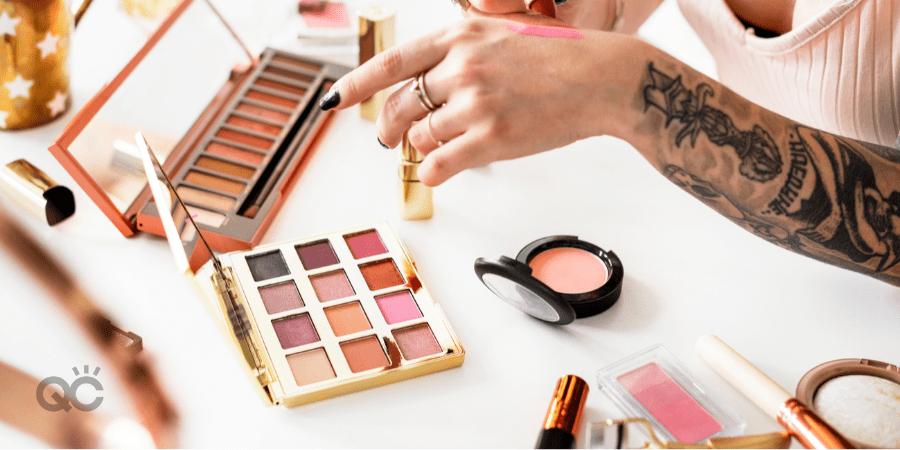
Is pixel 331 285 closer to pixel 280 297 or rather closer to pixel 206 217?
pixel 280 297

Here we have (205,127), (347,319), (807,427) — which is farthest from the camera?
(205,127)

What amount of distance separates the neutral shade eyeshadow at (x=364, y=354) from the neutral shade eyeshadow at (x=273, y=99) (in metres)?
0.39

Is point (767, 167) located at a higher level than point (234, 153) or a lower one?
higher

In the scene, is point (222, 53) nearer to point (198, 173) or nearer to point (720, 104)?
point (198, 173)

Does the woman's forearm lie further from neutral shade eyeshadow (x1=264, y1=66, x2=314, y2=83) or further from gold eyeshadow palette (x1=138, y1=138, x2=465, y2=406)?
neutral shade eyeshadow (x1=264, y1=66, x2=314, y2=83)

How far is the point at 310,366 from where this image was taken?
587 millimetres

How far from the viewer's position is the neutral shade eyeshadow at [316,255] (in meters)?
0.68

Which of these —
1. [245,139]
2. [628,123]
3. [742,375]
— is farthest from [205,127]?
[742,375]

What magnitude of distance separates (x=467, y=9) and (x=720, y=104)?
0.90 ft

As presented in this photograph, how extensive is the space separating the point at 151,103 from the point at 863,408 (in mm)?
745

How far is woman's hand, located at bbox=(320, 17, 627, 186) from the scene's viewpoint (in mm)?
543

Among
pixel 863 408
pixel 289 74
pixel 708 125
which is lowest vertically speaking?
pixel 289 74

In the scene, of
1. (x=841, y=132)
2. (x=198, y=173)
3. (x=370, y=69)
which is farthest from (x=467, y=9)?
(x=841, y=132)

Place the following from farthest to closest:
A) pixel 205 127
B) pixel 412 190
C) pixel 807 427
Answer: pixel 205 127 < pixel 412 190 < pixel 807 427
